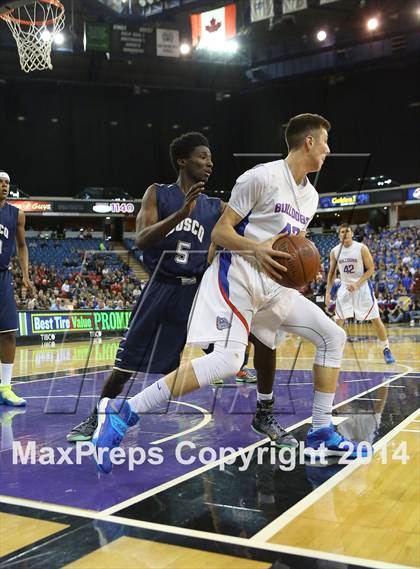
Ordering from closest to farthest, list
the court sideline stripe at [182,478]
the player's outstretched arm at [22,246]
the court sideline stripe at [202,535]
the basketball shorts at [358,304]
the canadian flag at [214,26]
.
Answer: the court sideline stripe at [202,535]
the court sideline stripe at [182,478]
the player's outstretched arm at [22,246]
the basketball shorts at [358,304]
the canadian flag at [214,26]

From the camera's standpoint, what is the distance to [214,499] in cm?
266

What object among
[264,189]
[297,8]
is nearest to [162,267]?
[264,189]

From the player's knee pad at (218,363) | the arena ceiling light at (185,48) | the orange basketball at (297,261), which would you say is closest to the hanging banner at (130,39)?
the arena ceiling light at (185,48)

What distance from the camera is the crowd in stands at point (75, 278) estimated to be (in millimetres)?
17000

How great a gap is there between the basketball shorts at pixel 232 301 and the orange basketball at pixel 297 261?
207 millimetres

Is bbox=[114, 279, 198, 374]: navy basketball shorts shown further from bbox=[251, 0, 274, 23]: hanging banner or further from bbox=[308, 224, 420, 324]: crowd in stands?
bbox=[251, 0, 274, 23]: hanging banner

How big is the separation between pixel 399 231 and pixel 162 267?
25998mm

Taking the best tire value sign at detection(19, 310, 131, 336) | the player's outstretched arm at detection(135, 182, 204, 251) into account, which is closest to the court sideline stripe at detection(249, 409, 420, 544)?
the player's outstretched arm at detection(135, 182, 204, 251)

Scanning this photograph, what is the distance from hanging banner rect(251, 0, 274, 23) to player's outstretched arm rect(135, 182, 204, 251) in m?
24.5

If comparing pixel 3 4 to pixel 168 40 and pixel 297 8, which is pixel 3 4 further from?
pixel 168 40

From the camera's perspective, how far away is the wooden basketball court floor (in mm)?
2088

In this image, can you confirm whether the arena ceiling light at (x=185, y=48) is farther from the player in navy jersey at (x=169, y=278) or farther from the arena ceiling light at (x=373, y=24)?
the player in navy jersey at (x=169, y=278)

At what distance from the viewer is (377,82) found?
31.2 m

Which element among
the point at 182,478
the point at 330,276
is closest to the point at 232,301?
the point at 182,478
